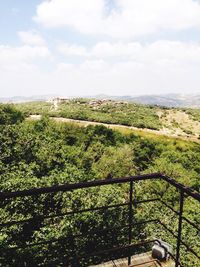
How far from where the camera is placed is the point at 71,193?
1866cm

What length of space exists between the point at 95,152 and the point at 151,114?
41.6 m

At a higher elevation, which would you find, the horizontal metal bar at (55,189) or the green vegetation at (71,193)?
the horizontal metal bar at (55,189)

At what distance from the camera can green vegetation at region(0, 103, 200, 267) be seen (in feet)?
49.7

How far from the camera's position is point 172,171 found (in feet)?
103

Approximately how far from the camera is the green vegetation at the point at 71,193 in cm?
1514

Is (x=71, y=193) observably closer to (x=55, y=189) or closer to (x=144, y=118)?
(x=55, y=189)

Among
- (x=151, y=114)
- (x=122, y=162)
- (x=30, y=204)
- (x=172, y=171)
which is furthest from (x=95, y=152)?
(x=151, y=114)

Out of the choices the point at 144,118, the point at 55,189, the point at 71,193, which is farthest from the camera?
the point at 144,118

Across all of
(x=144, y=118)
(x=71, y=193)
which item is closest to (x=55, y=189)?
(x=71, y=193)

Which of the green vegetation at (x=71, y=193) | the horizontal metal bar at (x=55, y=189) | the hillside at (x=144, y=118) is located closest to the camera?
the horizontal metal bar at (x=55, y=189)

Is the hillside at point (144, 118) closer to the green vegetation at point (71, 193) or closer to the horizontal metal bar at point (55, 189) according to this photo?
the green vegetation at point (71, 193)

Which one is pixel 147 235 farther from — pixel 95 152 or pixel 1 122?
pixel 1 122

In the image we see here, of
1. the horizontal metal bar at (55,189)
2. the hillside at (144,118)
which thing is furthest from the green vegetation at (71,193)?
the hillside at (144,118)

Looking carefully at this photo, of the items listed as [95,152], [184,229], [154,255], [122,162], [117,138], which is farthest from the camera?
[117,138]
